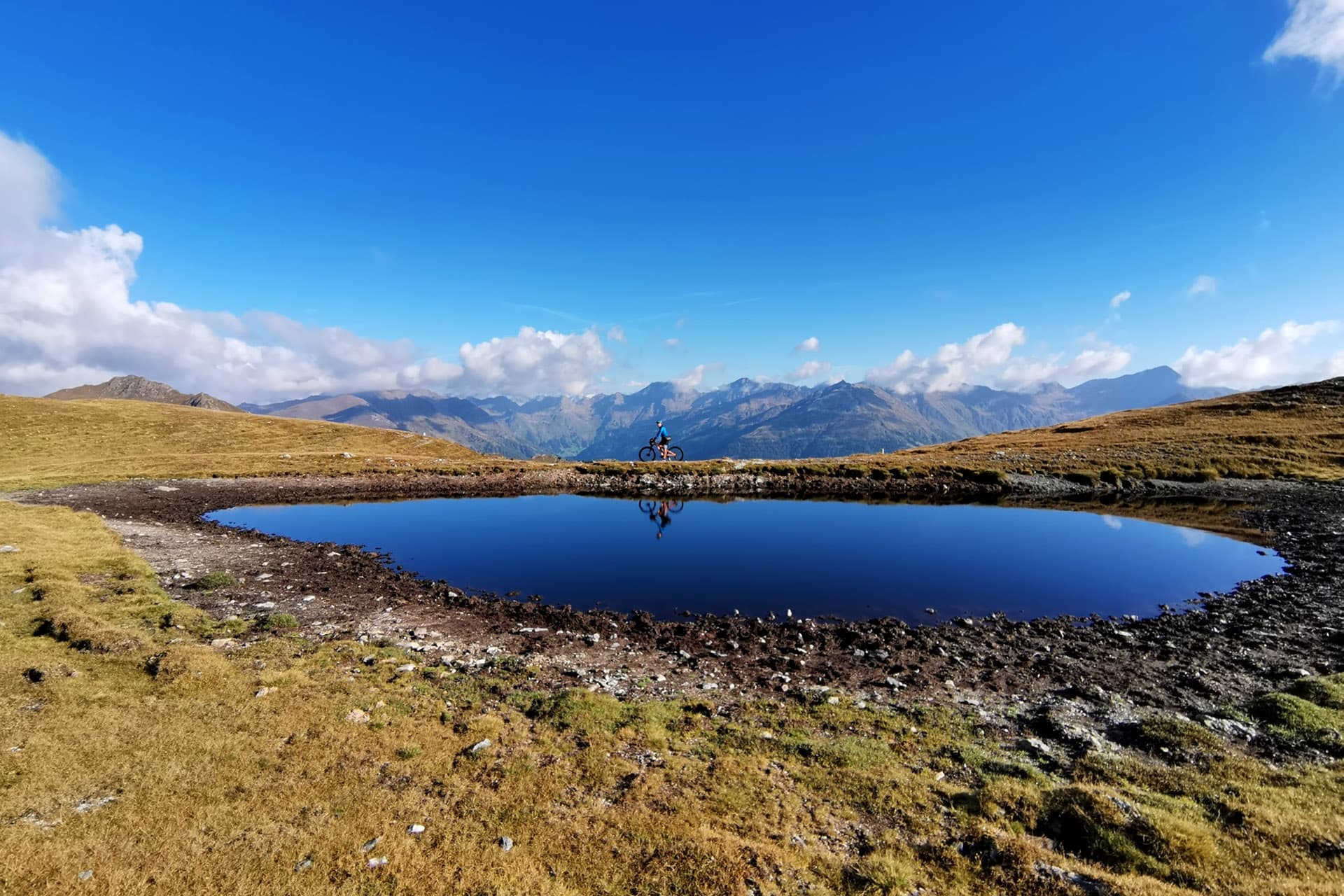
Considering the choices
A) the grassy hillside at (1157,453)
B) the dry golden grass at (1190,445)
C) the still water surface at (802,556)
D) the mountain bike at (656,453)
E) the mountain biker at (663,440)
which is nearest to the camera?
the still water surface at (802,556)

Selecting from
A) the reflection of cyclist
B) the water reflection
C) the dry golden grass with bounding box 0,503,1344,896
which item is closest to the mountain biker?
the water reflection

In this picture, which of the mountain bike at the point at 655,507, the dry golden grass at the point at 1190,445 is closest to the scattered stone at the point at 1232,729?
the mountain bike at the point at 655,507

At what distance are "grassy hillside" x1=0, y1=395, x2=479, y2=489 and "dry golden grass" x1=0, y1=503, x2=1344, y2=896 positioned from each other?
71.5 meters

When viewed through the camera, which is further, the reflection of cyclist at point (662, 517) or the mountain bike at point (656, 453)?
the mountain bike at point (656, 453)

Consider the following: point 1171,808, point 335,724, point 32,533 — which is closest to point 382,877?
point 335,724

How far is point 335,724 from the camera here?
12.3 m

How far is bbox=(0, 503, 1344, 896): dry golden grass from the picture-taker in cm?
799

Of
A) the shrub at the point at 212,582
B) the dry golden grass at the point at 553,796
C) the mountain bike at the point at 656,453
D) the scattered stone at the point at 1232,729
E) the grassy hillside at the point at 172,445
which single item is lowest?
the scattered stone at the point at 1232,729

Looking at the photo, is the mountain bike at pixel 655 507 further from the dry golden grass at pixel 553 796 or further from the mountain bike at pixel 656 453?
the dry golden grass at pixel 553 796

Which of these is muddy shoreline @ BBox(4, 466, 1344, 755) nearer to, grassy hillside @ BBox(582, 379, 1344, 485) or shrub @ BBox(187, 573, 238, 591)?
shrub @ BBox(187, 573, 238, 591)

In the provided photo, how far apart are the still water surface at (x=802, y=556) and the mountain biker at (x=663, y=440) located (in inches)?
617

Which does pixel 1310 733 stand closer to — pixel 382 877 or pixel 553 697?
pixel 553 697

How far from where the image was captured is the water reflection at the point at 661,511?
47.4 m

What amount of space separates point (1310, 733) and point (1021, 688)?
597cm
